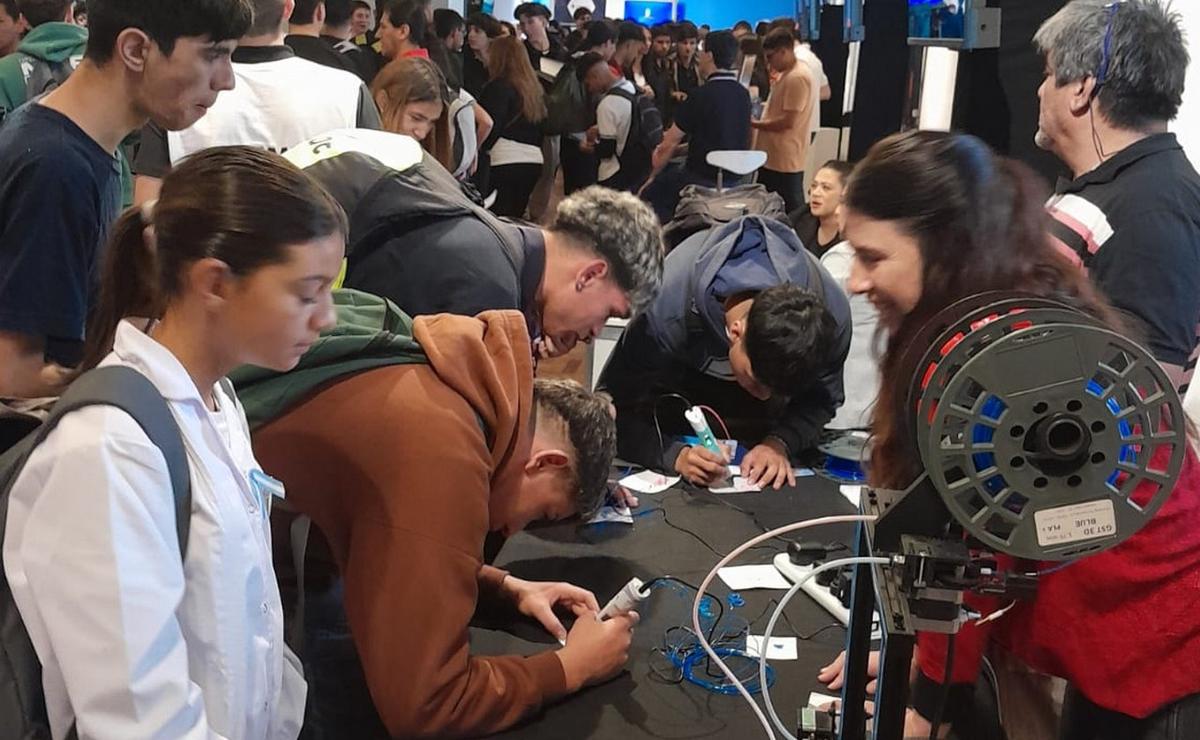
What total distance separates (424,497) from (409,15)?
298 centimetres

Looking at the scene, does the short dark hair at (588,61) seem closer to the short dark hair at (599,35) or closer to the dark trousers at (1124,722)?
the short dark hair at (599,35)

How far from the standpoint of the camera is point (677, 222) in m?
2.91

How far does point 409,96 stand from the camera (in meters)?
2.97

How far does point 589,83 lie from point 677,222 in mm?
3104

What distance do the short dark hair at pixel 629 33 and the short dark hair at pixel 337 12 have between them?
345 centimetres

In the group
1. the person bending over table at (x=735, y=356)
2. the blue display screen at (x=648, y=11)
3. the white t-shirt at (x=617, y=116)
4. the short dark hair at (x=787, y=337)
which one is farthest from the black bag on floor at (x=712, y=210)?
the blue display screen at (x=648, y=11)

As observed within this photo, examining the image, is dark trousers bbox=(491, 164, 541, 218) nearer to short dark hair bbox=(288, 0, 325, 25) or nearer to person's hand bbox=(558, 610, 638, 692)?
short dark hair bbox=(288, 0, 325, 25)

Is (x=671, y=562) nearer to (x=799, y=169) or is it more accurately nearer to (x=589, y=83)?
(x=799, y=169)

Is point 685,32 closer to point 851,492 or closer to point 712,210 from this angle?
point 712,210

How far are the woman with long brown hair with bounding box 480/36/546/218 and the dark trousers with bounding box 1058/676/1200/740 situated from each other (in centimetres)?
421

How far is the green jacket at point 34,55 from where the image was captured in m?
2.39

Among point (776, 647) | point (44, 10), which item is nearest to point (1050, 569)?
point (776, 647)

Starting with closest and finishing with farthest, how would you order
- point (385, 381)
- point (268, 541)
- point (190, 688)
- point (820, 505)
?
1. point (190, 688)
2. point (268, 541)
3. point (385, 381)
4. point (820, 505)

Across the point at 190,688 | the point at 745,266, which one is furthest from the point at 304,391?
the point at 745,266
